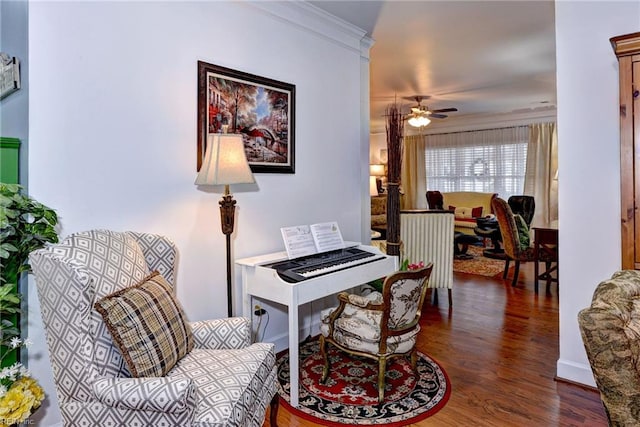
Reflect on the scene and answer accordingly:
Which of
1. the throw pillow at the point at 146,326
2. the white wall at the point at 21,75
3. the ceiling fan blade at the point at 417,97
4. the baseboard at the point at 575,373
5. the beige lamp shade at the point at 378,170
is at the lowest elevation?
the baseboard at the point at 575,373

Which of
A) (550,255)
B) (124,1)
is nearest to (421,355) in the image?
(550,255)

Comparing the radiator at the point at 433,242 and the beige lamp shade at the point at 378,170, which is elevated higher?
the beige lamp shade at the point at 378,170

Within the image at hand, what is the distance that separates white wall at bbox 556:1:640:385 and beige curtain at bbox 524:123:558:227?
5.44 meters

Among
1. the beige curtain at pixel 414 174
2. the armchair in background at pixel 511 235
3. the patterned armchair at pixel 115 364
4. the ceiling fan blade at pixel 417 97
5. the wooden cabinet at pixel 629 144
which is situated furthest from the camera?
the beige curtain at pixel 414 174

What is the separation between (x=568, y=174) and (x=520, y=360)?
4.28 ft

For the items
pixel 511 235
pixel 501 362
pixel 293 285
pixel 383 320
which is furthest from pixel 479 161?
pixel 293 285

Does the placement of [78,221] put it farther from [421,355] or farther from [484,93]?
[484,93]

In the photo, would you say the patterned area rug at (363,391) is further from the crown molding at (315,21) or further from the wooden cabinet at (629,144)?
the crown molding at (315,21)

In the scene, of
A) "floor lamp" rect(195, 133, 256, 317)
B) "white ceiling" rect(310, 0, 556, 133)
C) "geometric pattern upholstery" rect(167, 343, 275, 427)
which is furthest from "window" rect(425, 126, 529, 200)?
"geometric pattern upholstery" rect(167, 343, 275, 427)

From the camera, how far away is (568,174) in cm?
244

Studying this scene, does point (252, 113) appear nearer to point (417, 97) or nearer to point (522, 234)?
point (522, 234)

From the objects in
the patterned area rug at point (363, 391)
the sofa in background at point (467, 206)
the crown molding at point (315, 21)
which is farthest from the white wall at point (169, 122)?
the sofa in background at point (467, 206)

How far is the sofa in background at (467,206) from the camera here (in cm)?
732

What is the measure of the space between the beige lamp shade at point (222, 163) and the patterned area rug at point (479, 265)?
13.9 feet
